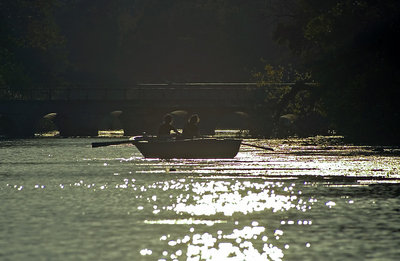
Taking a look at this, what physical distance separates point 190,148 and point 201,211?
26947mm

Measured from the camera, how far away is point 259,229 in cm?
2781

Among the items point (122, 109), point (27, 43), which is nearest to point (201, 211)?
point (122, 109)

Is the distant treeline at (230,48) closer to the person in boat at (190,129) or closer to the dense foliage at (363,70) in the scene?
the dense foliage at (363,70)

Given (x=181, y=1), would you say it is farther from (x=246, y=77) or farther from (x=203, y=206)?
(x=203, y=206)

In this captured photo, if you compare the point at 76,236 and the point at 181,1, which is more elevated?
the point at 181,1

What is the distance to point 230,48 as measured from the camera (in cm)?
16675

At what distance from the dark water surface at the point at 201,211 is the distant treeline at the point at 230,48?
55.0ft

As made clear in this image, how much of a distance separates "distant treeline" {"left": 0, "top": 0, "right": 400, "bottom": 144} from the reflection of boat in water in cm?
1489

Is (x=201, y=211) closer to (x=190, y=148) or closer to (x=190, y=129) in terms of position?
(x=190, y=148)

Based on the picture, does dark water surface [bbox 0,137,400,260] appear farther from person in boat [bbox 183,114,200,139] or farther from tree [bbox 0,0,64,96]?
tree [bbox 0,0,64,96]

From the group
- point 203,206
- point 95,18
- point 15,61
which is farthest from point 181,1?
point 203,206

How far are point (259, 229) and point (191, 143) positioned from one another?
31109 millimetres

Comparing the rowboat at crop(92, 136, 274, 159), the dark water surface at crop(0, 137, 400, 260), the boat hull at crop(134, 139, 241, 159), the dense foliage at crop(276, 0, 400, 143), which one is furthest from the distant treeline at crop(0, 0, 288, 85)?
the dark water surface at crop(0, 137, 400, 260)

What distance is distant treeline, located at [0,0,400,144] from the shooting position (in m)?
72.8
